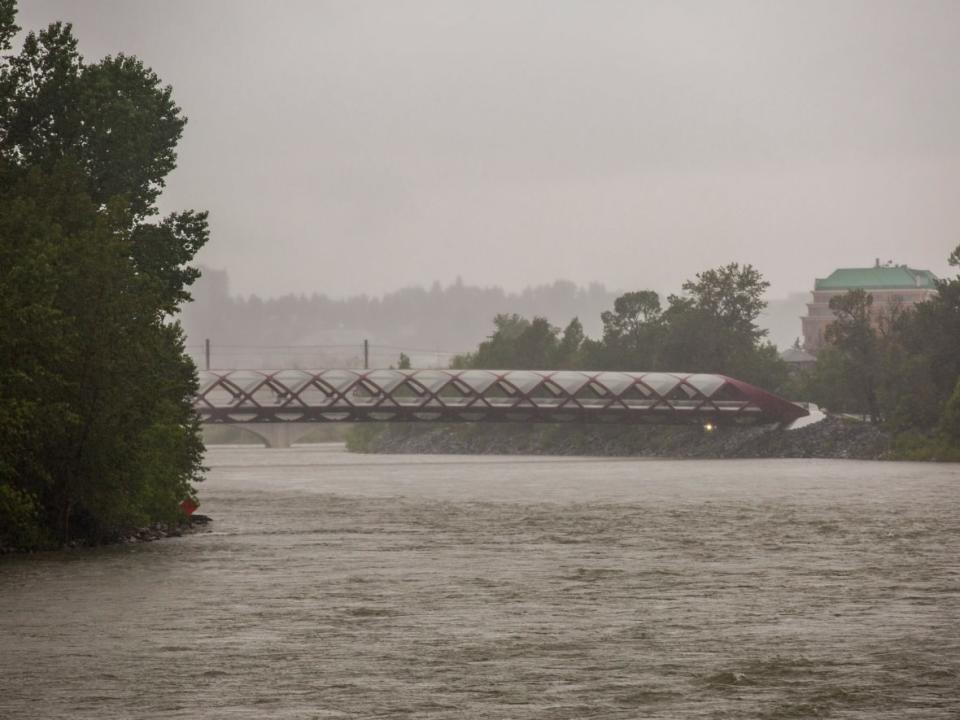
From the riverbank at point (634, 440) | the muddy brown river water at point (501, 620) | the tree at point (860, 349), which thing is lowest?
the muddy brown river water at point (501, 620)

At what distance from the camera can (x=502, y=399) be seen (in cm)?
14438

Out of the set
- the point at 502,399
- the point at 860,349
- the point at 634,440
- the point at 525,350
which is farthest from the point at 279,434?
the point at 860,349

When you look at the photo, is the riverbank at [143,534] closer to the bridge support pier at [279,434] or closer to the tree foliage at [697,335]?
the tree foliage at [697,335]

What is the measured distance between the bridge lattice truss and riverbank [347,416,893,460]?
3202 mm

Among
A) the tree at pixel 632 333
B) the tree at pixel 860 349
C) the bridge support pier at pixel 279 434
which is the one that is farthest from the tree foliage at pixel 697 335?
the bridge support pier at pixel 279 434

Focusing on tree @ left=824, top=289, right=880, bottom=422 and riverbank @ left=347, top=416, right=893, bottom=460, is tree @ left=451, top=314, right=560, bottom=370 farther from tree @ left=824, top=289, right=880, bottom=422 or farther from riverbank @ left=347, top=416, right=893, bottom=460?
tree @ left=824, top=289, right=880, bottom=422

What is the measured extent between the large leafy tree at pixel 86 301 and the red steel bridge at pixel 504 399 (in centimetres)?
7692

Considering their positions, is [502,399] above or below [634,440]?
above

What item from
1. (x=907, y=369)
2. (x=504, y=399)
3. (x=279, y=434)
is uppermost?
(x=907, y=369)

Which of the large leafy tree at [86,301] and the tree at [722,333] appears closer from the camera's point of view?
the large leafy tree at [86,301]

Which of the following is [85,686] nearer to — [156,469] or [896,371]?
[156,469]

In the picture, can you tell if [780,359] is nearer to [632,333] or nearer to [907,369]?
[632,333]

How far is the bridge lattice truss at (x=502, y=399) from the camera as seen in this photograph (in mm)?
133500

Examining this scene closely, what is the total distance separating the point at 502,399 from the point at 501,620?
11747 cm
